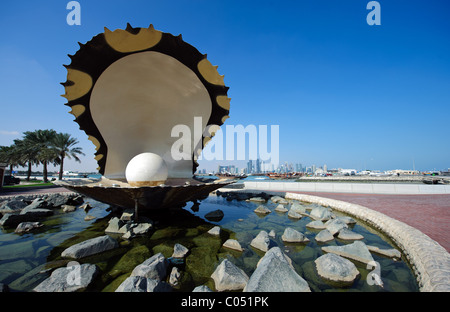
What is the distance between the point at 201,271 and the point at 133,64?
1009cm

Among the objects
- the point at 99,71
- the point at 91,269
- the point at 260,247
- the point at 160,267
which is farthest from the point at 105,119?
the point at 260,247

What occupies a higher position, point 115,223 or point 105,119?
point 105,119

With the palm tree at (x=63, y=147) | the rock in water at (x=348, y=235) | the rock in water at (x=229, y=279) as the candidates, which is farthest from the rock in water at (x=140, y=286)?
the palm tree at (x=63, y=147)

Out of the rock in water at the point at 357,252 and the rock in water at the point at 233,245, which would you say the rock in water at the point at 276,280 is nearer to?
the rock in water at the point at 233,245

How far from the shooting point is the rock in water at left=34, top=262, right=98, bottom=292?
3305 millimetres

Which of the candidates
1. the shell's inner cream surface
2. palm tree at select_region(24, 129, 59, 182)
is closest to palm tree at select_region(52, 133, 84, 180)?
palm tree at select_region(24, 129, 59, 182)

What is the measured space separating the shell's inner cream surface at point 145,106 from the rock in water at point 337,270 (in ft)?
30.4

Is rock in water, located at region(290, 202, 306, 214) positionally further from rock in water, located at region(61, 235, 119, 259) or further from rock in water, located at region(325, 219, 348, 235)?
rock in water, located at region(61, 235, 119, 259)

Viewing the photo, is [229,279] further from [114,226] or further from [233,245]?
[114,226]

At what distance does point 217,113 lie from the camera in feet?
36.6

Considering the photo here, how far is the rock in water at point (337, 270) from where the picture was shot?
3.72 meters

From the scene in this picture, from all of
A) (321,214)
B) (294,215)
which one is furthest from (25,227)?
(321,214)
